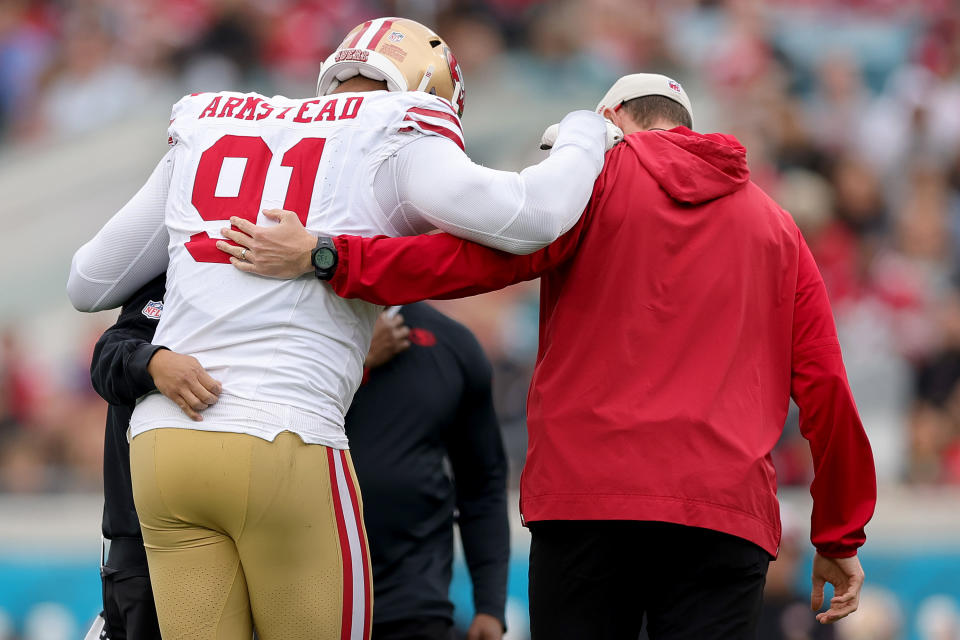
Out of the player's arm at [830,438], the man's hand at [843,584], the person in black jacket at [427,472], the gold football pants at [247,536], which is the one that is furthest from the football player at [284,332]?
the man's hand at [843,584]

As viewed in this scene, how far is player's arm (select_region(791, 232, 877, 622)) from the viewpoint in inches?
126

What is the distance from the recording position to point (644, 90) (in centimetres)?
339

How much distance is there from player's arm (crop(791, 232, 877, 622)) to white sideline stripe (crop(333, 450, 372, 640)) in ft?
3.78

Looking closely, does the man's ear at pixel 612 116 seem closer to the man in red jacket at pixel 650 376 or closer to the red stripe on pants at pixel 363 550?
the man in red jacket at pixel 650 376

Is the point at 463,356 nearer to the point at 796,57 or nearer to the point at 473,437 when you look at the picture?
the point at 473,437

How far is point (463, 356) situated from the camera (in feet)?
14.0

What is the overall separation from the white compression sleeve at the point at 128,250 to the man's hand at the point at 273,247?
0.31 metres

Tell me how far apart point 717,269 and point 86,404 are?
6530 mm

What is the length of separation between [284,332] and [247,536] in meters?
0.44

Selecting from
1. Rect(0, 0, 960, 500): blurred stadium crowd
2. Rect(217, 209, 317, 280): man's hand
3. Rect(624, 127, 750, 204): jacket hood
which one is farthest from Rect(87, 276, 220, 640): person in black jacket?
Rect(0, 0, 960, 500): blurred stadium crowd

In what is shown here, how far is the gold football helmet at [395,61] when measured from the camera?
3.23 m

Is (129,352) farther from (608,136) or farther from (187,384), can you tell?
(608,136)

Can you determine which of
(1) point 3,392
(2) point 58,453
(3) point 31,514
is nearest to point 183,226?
(3) point 31,514

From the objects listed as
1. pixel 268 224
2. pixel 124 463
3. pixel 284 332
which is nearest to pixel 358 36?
pixel 268 224
